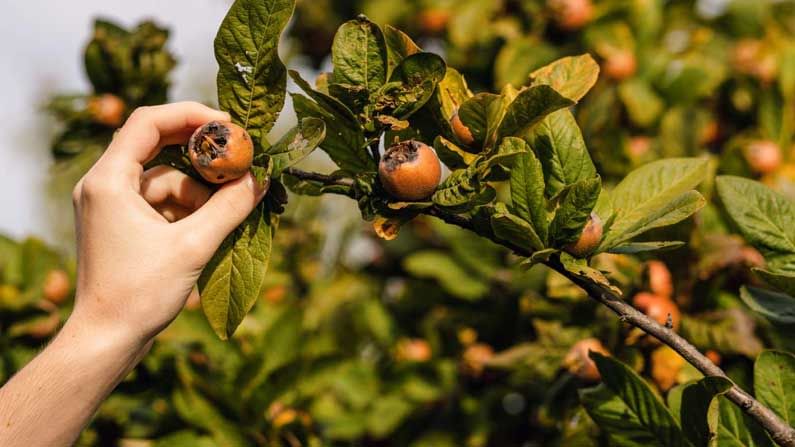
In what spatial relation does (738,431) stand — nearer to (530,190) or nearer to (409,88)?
(530,190)

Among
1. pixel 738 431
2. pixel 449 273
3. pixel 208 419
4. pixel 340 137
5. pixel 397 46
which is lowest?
pixel 449 273

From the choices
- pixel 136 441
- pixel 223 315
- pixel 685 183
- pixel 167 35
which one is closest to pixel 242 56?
pixel 223 315

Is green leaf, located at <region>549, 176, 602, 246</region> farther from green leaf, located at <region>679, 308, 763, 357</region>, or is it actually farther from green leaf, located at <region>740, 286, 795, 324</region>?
green leaf, located at <region>679, 308, 763, 357</region>

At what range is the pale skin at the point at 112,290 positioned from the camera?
103 centimetres

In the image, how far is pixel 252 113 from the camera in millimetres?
1121

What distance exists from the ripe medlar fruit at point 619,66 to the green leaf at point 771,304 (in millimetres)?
1312

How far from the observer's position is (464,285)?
235cm

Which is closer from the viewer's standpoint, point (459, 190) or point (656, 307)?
point (459, 190)

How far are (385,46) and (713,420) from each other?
0.66 m

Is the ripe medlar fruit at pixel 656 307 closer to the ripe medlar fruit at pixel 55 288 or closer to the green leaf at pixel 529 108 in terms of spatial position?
the green leaf at pixel 529 108

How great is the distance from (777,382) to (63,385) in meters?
A: 1.00

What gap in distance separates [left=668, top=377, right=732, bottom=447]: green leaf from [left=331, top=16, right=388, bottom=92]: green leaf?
601 mm

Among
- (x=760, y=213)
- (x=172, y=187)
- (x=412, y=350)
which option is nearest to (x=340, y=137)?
(x=172, y=187)

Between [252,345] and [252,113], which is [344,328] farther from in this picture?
[252,113]
